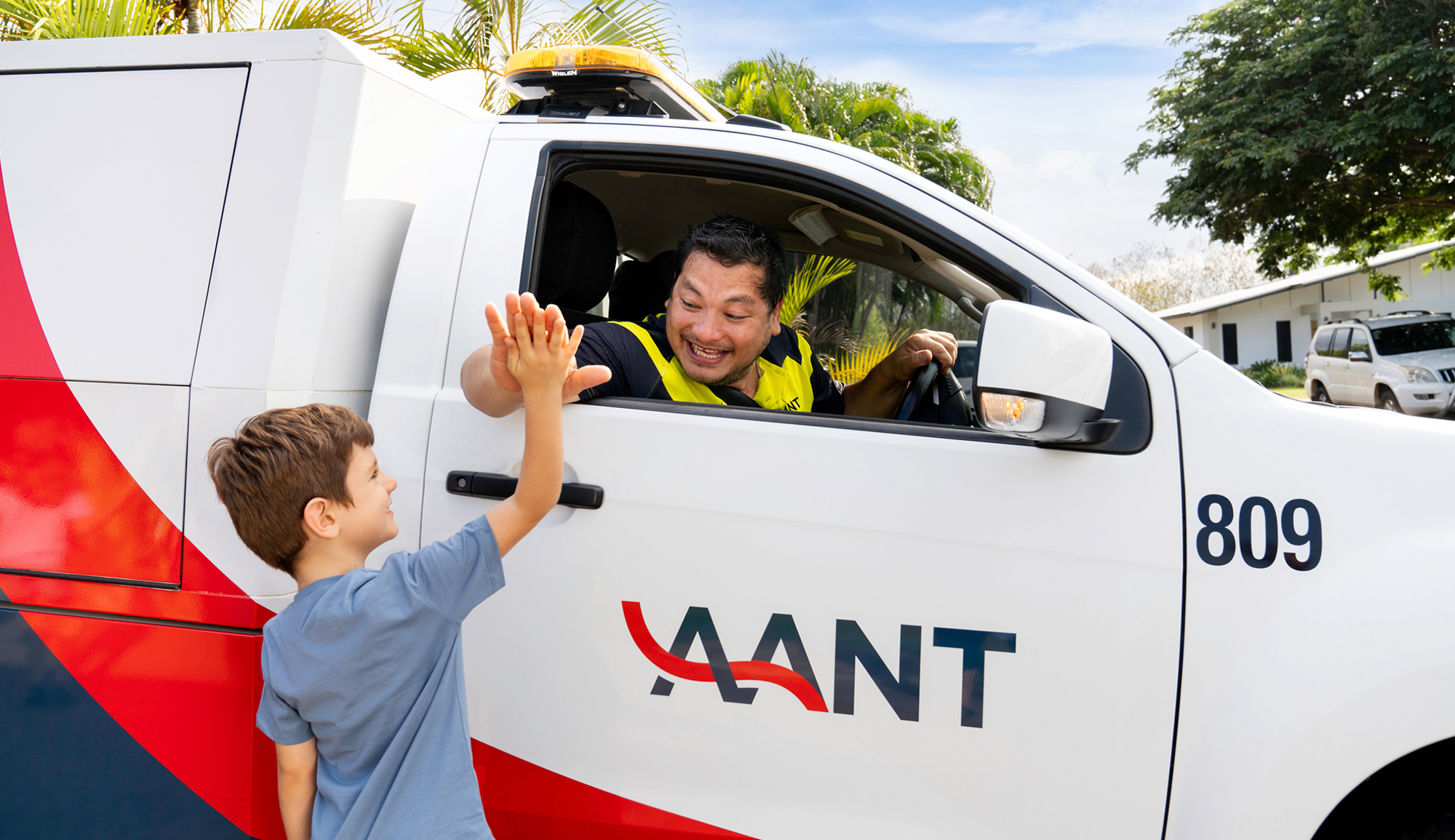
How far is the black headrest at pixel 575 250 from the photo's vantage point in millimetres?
1937

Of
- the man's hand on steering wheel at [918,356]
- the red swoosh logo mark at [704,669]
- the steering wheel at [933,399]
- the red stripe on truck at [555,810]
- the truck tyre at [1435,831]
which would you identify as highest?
the man's hand on steering wheel at [918,356]

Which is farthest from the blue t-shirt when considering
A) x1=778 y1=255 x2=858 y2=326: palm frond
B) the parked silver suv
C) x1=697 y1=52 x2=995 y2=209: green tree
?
the parked silver suv

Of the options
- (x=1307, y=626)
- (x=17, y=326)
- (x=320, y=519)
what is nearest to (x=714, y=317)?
(x=320, y=519)

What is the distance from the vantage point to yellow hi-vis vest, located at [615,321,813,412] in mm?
1911

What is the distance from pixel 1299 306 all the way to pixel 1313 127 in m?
18.8

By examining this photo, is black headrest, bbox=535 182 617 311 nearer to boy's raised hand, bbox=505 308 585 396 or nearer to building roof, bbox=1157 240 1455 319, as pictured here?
boy's raised hand, bbox=505 308 585 396

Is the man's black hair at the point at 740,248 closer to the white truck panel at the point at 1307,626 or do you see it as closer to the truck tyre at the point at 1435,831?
the white truck panel at the point at 1307,626

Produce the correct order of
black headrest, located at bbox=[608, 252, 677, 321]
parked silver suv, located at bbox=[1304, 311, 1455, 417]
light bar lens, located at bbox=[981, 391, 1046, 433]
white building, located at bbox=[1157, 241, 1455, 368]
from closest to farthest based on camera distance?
light bar lens, located at bbox=[981, 391, 1046, 433] → black headrest, located at bbox=[608, 252, 677, 321] → parked silver suv, located at bbox=[1304, 311, 1455, 417] → white building, located at bbox=[1157, 241, 1455, 368]

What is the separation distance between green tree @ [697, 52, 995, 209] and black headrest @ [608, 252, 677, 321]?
34.7 ft

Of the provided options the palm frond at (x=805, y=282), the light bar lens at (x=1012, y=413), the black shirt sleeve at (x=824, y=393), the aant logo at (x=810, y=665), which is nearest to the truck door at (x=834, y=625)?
the aant logo at (x=810, y=665)

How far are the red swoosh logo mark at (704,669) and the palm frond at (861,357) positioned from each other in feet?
17.4

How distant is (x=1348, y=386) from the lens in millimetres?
15781

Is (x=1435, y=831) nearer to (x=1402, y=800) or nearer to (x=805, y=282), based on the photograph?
(x=1402, y=800)

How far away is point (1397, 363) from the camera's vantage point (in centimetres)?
1407
